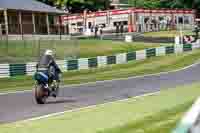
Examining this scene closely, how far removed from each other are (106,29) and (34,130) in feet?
226

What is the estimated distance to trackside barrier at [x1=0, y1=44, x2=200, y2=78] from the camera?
94.4 feet

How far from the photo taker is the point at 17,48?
37562 mm

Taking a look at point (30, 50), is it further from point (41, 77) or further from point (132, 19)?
point (132, 19)

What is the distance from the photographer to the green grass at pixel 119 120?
400 inches

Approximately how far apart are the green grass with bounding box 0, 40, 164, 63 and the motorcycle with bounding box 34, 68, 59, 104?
16.2 metres

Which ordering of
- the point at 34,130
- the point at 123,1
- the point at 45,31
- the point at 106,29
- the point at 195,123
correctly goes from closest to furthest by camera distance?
1. the point at 195,123
2. the point at 34,130
3. the point at 45,31
4. the point at 106,29
5. the point at 123,1

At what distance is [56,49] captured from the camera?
126ft

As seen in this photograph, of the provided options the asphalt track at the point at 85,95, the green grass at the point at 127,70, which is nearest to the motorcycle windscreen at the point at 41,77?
the asphalt track at the point at 85,95

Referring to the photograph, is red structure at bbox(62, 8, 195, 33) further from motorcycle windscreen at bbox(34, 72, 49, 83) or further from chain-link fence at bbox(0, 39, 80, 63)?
motorcycle windscreen at bbox(34, 72, 49, 83)

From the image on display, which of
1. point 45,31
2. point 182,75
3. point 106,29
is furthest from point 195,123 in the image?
point 106,29

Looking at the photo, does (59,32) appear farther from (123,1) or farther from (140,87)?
(123,1)

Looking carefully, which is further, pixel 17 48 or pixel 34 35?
pixel 34 35

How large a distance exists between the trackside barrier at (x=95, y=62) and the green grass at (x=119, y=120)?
14.9m

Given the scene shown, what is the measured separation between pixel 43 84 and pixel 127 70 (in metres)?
16.3
